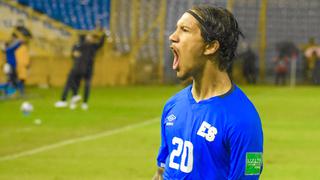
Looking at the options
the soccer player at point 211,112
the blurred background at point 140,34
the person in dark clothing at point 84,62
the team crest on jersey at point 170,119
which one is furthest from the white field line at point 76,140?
the blurred background at point 140,34

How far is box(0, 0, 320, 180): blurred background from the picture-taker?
15.5m

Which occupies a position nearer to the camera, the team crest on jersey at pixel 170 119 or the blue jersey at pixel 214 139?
the blue jersey at pixel 214 139

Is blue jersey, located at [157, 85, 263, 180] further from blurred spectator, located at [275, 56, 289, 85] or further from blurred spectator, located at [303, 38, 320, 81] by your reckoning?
blurred spectator, located at [303, 38, 320, 81]

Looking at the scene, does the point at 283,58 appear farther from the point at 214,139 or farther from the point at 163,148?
the point at 214,139

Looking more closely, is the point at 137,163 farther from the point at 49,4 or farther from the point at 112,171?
the point at 49,4

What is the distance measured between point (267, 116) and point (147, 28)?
1760 cm

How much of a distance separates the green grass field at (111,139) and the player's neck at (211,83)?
26.1 ft

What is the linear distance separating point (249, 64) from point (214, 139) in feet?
117

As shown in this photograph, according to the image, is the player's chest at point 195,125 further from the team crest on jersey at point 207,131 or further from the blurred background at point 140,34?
the blurred background at point 140,34

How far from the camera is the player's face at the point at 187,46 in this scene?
17.1 feet

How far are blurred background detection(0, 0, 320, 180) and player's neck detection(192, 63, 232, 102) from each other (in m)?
8.10

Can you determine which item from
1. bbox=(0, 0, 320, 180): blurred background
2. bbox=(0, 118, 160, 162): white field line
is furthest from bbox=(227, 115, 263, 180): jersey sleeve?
bbox=(0, 118, 160, 162): white field line

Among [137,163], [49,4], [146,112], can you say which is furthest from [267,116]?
[49,4]

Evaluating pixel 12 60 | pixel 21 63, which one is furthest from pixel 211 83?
pixel 21 63
